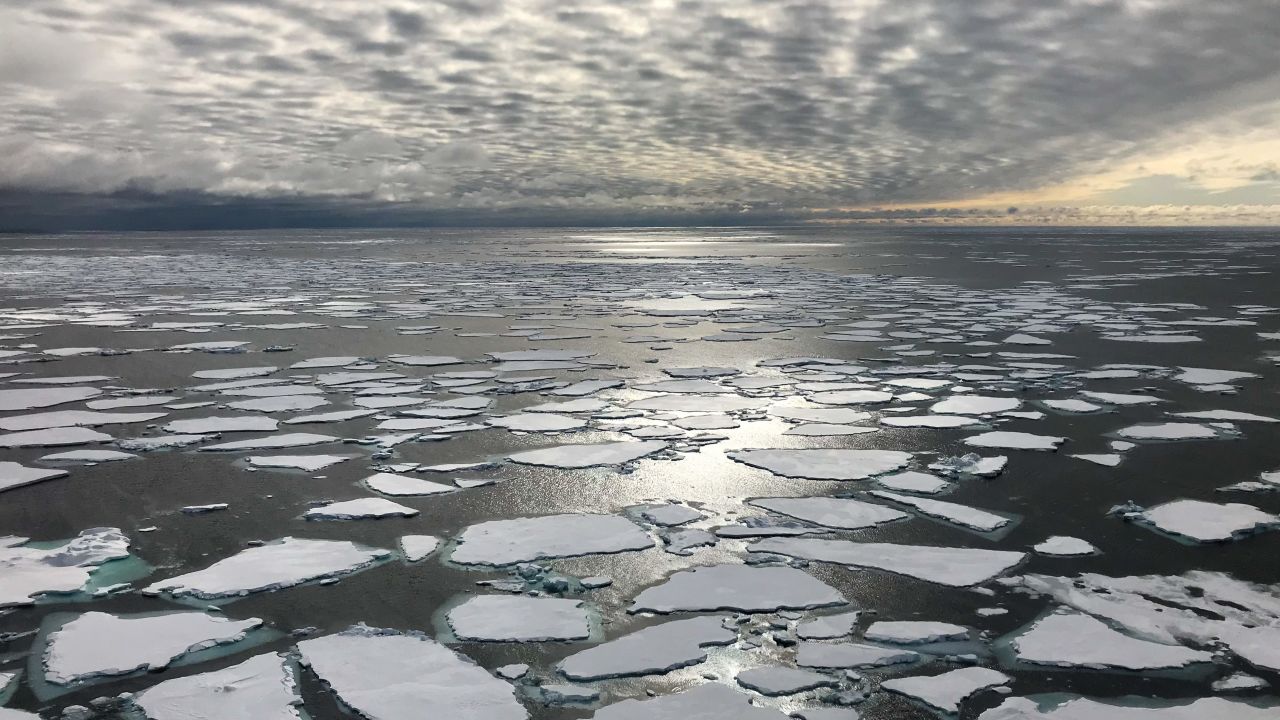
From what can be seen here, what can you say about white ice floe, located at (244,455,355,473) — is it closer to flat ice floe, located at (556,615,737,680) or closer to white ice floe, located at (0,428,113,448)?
white ice floe, located at (0,428,113,448)

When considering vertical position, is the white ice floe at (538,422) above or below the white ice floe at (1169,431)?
below

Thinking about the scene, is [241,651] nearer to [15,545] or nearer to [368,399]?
[15,545]

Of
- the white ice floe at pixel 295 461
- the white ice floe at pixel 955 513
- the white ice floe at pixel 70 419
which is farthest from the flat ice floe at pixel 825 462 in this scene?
the white ice floe at pixel 70 419

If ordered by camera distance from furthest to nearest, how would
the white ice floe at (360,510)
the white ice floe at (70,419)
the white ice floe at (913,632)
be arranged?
the white ice floe at (70,419), the white ice floe at (360,510), the white ice floe at (913,632)

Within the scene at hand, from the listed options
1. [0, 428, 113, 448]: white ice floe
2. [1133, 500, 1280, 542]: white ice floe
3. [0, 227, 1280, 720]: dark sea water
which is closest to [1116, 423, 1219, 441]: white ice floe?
[0, 227, 1280, 720]: dark sea water

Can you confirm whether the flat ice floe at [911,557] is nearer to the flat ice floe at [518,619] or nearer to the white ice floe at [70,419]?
the flat ice floe at [518,619]

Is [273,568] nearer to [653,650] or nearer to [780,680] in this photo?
[653,650]

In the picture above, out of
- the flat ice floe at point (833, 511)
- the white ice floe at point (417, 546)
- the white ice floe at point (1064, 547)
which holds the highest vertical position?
Result: the white ice floe at point (1064, 547)

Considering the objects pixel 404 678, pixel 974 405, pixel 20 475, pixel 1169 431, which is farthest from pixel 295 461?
pixel 1169 431
